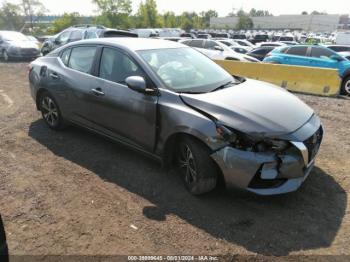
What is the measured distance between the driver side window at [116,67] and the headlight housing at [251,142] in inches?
57.9

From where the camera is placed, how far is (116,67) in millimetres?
4695

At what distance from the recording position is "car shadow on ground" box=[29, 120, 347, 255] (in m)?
3.26

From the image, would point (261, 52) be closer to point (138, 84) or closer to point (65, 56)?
point (65, 56)

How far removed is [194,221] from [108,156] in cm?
206

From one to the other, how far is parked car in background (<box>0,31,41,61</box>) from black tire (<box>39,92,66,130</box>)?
13381 millimetres

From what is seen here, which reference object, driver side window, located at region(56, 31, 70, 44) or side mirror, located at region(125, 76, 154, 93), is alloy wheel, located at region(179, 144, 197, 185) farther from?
driver side window, located at region(56, 31, 70, 44)

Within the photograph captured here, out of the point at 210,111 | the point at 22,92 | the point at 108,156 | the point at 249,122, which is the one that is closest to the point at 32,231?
→ the point at 108,156

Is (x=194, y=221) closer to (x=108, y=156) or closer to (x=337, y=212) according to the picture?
(x=337, y=212)

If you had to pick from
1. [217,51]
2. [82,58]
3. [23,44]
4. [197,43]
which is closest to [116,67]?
[82,58]

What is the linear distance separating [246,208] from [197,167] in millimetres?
702

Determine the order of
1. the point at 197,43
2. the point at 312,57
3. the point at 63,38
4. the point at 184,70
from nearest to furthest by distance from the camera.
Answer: the point at 184,70 < the point at 312,57 < the point at 63,38 < the point at 197,43

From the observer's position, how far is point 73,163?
493cm

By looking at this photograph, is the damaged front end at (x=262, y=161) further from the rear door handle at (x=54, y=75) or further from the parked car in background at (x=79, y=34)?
the parked car in background at (x=79, y=34)

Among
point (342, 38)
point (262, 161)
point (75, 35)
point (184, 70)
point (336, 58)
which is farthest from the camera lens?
point (342, 38)
